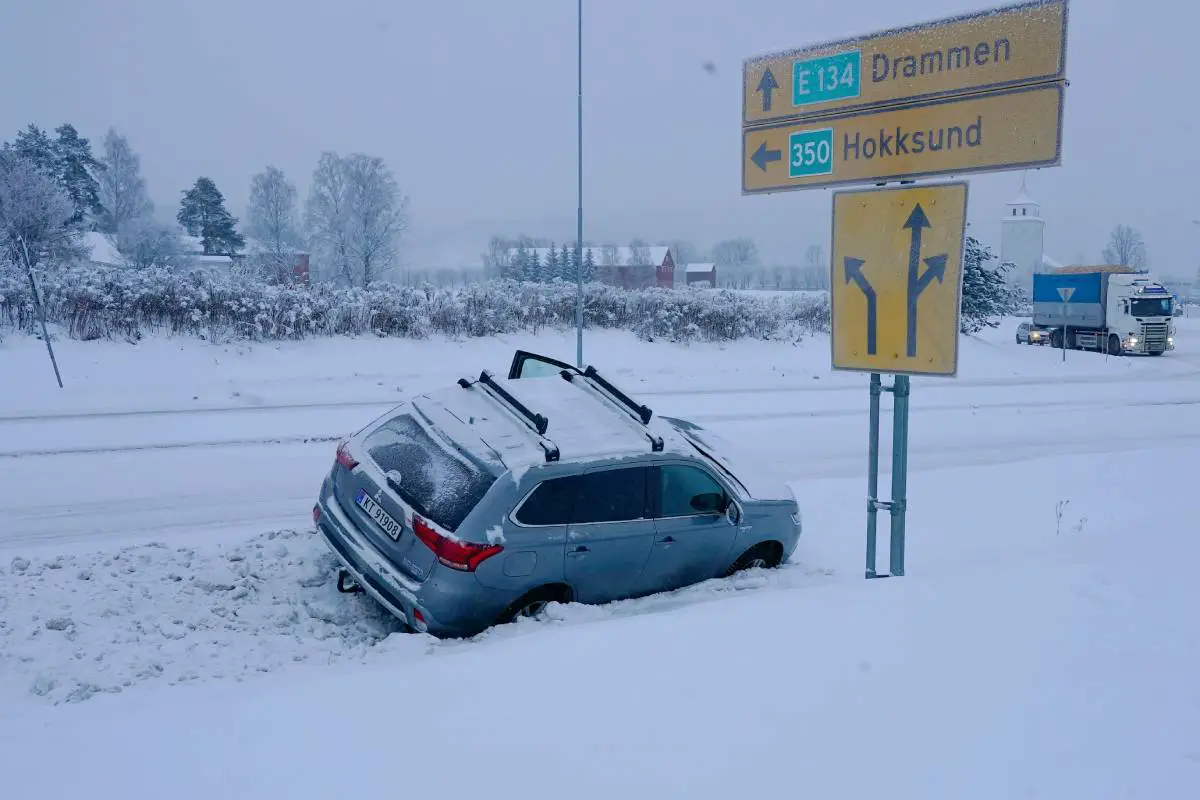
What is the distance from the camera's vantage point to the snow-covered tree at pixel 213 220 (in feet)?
188

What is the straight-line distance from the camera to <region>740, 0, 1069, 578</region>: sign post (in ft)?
15.9

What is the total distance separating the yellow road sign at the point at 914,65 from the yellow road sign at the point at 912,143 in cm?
9

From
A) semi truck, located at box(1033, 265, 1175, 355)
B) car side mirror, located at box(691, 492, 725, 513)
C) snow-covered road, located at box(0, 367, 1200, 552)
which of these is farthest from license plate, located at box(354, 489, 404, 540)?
semi truck, located at box(1033, 265, 1175, 355)

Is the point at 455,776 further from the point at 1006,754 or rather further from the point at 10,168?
the point at 10,168

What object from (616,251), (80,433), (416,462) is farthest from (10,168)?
(616,251)

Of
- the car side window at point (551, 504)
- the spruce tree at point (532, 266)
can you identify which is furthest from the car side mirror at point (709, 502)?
the spruce tree at point (532, 266)

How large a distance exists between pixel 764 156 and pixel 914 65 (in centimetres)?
113

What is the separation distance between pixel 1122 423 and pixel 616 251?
262ft

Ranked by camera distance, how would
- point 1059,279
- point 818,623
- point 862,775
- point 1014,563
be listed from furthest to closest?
point 1059,279, point 1014,563, point 818,623, point 862,775

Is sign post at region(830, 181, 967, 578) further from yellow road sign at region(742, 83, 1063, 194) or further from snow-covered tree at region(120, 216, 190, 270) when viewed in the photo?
snow-covered tree at region(120, 216, 190, 270)

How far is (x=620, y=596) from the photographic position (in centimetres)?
601

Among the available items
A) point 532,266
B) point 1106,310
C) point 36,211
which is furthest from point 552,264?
point 1106,310

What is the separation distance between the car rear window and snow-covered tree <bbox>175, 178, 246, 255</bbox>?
5785cm

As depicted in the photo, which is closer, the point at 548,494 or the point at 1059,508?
the point at 548,494
